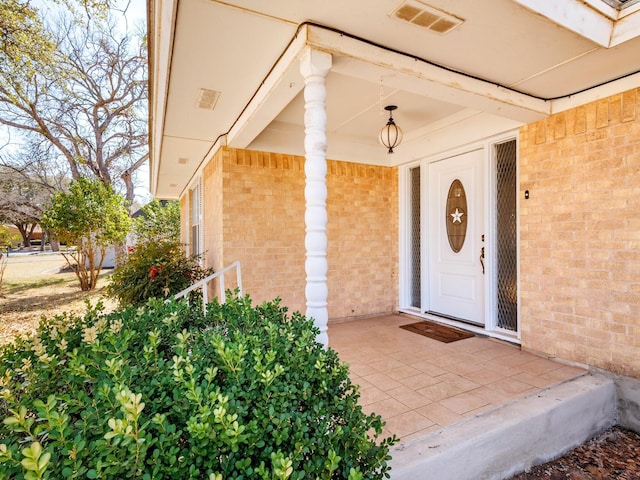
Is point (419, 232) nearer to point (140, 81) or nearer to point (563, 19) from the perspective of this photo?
point (563, 19)

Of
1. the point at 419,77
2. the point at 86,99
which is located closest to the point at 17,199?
the point at 86,99

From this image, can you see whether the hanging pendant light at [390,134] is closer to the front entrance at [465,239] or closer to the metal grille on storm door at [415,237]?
the front entrance at [465,239]

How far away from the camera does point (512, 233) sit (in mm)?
3934

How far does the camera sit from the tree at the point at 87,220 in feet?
27.9

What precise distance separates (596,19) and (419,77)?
3.70 feet

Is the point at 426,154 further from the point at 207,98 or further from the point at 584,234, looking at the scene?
the point at 207,98

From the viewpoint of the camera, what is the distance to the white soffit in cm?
209

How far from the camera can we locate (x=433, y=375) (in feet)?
10.0

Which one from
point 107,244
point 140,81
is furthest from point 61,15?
point 107,244

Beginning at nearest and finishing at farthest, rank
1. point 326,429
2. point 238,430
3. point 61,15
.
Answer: point 238,430, point 326,429, point 61,15

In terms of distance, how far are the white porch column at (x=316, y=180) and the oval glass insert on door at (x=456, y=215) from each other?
8.99 feet

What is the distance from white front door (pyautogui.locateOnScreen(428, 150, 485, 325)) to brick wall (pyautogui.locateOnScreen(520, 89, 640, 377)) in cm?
65

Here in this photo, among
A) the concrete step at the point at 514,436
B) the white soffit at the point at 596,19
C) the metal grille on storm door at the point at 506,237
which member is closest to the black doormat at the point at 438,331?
the metal grille on storm door at the point at 506,237

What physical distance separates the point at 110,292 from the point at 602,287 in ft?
20.1
